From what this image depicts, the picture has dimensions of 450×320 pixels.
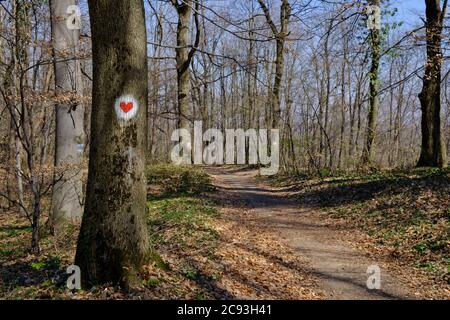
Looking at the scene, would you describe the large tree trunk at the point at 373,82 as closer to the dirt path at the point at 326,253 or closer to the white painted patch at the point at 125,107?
the dirt path at the point at 326,253

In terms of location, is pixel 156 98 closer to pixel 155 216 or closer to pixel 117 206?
pixel 155 216

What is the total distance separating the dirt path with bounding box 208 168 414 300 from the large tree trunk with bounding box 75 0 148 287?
313 cm

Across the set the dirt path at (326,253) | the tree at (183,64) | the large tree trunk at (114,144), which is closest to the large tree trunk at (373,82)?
the dirt path at (326,253)

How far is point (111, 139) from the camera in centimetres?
483

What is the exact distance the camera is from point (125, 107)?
4.82 meters

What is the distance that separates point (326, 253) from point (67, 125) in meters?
6.49

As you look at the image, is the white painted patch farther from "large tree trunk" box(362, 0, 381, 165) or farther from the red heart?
"large tree trunk" box(362, 0, 381, 165)

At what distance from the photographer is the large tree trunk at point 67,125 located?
9.04 m

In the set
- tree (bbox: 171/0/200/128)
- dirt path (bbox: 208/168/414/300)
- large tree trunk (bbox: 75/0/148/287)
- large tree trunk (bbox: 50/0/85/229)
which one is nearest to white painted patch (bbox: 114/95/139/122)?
large tree trunk (bbox: 75/0/148/287)

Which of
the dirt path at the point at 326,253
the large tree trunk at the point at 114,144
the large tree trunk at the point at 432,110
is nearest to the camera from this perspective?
the large tree trunk at the point at 114,144

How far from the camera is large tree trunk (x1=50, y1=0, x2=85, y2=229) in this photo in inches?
356

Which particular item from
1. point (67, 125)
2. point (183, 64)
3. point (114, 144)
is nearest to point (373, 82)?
point (183, 64)

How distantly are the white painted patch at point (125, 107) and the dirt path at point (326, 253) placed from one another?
3757 mm

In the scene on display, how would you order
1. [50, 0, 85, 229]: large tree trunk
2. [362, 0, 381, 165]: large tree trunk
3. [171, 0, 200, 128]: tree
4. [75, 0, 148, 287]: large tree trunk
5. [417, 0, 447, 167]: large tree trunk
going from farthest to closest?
[171, 0, 200, 128]: tree < [362, 0, 381, 165]: large tree trunk < [417, 0, 447, 167]: large tree trunk < [50, 0, 85, 229]: large tree trunk < [75, 0, 148, 287]: large tree trunk
